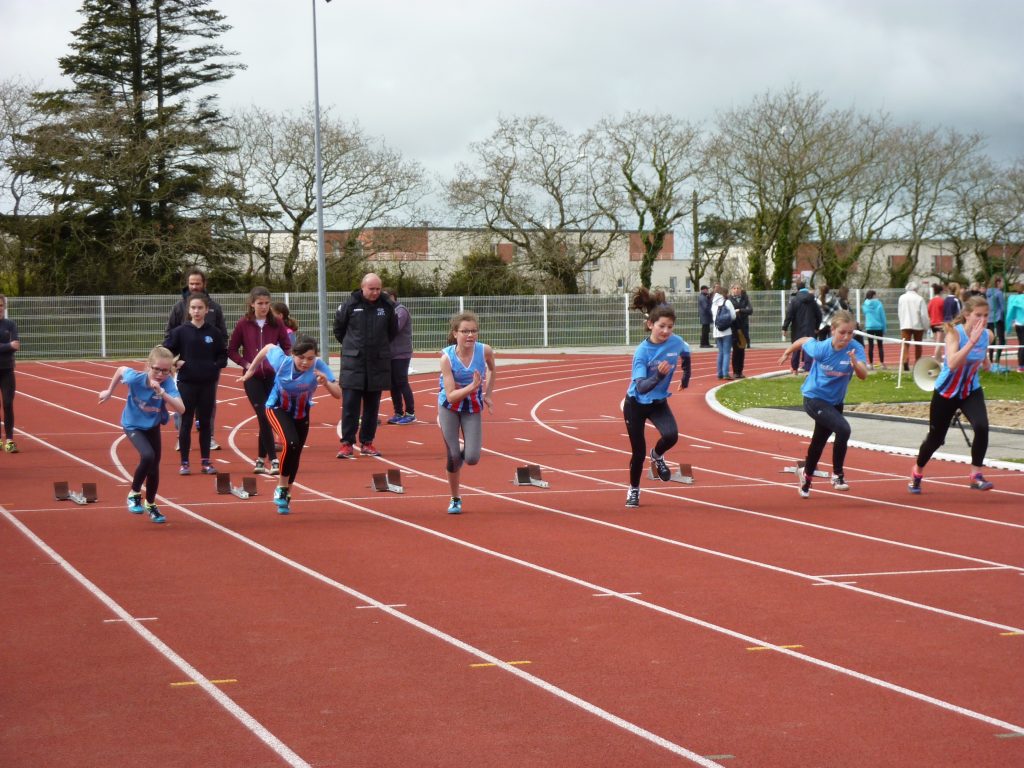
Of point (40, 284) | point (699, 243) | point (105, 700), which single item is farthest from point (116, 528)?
point (699, 243)

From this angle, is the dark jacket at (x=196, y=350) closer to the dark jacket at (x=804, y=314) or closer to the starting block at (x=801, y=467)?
the starting block at (x=801, y=467)

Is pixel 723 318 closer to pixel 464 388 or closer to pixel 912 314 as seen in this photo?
pixel 912 314

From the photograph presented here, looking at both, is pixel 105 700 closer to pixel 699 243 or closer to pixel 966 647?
pixel 966 647

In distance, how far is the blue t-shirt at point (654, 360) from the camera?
35.8 ft

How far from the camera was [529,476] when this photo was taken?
41.5ft

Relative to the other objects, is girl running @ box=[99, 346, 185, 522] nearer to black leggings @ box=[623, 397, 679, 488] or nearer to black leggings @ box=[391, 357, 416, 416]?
black leggings @ box=[623, 397, 679, 488]

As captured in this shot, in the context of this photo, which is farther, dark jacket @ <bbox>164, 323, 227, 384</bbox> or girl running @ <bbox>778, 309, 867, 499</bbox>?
dark jacket @ <bbox>164, 323, 227, 384</bbox>

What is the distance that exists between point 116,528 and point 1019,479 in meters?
8.40

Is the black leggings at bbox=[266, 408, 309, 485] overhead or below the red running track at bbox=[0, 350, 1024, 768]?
overhead

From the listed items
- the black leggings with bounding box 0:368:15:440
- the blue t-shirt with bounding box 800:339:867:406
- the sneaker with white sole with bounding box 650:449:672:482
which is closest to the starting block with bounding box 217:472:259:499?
the sneaker with white sole with bounding box 650:449:672:482

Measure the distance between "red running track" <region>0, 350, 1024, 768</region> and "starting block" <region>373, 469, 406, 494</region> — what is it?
29 cm

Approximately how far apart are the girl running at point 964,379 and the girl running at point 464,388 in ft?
13.2

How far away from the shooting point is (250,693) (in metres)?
5.62

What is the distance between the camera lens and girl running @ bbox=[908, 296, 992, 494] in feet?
36.6
